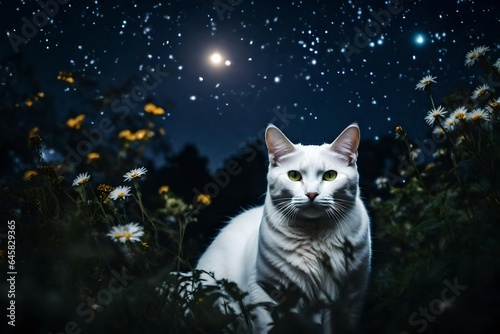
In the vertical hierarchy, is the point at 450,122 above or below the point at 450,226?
above

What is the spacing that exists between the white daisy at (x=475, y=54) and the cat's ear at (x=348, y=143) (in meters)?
0.68

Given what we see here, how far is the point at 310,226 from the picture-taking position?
2.00m

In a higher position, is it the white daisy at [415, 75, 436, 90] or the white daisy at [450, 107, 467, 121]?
the white daisy at [415, 75, 436, 90]

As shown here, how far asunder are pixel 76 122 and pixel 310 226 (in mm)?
2747

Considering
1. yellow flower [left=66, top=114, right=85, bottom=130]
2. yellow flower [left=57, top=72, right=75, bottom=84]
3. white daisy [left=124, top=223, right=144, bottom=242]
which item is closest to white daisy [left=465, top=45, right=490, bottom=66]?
white daisy [left=124, top=223, right=144, bottom=242]

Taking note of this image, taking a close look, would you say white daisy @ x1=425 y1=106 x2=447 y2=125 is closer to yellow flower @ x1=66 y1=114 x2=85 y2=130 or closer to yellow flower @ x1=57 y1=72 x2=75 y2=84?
yellow flower @ x1=57 y1=72 x2=75 y2=84

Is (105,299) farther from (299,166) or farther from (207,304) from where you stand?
(299,166)

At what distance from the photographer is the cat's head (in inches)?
76.5

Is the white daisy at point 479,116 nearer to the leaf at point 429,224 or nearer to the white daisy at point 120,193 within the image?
the leaf at point 429,224

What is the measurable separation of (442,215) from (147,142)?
313cm

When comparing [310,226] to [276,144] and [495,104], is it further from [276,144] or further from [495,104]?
[495,104]

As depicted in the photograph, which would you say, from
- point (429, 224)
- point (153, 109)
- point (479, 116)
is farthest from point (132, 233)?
point (153, 109)

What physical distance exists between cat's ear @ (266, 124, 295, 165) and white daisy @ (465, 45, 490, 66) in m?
0.98

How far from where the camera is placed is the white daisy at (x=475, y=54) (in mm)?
2105
